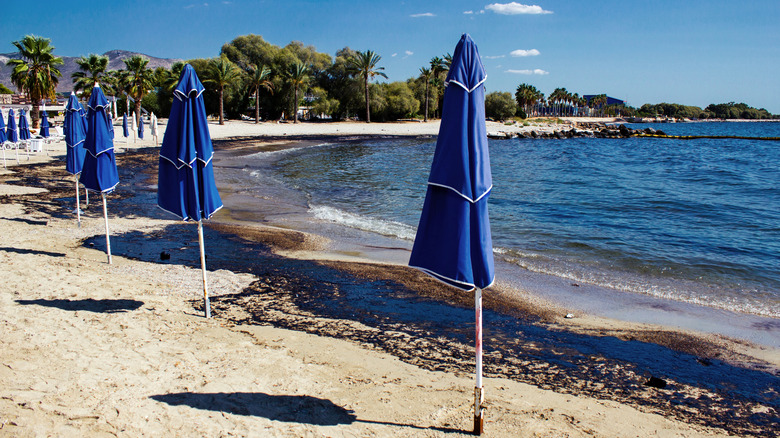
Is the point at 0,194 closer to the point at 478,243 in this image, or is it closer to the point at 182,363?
the point at 182,363

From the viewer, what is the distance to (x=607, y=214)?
2028 cm

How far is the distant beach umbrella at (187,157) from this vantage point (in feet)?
22.2

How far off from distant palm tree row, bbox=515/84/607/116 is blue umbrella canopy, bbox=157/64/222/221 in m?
133

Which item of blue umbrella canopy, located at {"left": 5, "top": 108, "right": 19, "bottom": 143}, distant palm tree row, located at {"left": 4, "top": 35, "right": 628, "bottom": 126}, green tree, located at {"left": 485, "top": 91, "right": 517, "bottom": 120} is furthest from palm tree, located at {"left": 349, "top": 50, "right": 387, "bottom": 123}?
blue umbrella canopy, located at {"left": 5, "top": 108, "right": 19, "bottom": 143}

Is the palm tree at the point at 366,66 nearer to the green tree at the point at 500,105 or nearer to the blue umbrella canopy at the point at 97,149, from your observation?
the green tree at the point at 500,105

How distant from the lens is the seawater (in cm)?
1173

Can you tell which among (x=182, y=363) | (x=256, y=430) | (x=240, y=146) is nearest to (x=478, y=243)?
(x=256, y=430)

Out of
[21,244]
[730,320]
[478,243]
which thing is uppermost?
[478,243]

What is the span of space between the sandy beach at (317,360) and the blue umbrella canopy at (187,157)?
1.68 m

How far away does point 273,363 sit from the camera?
Result: 5.97 metres

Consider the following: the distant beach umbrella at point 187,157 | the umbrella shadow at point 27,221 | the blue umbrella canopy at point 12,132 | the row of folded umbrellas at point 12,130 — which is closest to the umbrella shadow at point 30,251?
the umbrella shadow at point 27,221

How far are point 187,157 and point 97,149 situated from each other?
4.11 metres

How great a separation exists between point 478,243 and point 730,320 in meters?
7.25

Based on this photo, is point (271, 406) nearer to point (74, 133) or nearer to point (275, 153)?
point (74, 133)
